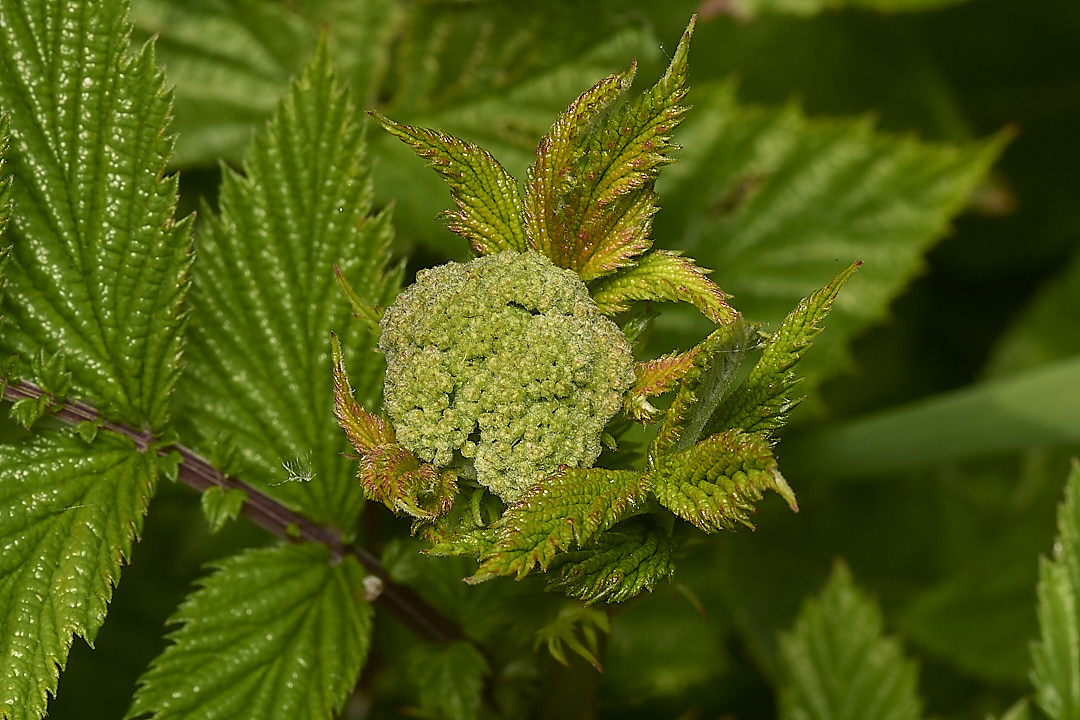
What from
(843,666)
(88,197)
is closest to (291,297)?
(88,197)

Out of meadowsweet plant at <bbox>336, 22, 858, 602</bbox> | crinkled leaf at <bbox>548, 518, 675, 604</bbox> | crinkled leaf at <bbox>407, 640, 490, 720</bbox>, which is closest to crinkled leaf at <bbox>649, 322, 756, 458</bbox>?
meadowsweet plant at <bbox>336, 22, 858, 602</bbox>

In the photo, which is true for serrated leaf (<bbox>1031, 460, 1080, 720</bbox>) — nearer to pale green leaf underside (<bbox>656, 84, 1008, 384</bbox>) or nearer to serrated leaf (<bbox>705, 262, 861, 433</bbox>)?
pale green leaf underside (<bbox>656, 84, 1008, 384</bbox>)

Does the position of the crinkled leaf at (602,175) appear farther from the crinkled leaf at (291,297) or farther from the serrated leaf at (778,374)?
the crinkled leaf at (291,297)

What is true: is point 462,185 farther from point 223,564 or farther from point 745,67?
point 745,67

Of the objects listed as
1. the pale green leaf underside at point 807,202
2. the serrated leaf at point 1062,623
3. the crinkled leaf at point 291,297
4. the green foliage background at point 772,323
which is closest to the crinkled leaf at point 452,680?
the green foliage background at point 772,323

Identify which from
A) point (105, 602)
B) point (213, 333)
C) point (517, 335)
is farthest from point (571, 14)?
point (105, 602)

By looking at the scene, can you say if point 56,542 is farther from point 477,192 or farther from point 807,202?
point 807,202
